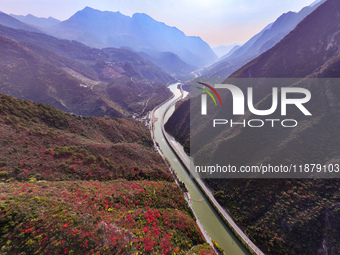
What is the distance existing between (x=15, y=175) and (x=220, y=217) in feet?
151

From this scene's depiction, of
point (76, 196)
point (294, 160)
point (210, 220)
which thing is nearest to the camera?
point (76, 196)

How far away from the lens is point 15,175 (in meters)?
27.5

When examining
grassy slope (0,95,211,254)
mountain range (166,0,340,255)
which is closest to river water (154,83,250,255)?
mountain range (166,0,340,255)

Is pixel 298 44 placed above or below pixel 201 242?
above

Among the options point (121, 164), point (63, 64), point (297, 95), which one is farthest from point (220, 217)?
point (63, 64)

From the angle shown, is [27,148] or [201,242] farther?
[27,148]

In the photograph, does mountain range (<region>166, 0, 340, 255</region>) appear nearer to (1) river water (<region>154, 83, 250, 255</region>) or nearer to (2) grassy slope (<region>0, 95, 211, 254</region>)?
(1) river water (<region>154, 83, 250, 255</region>)

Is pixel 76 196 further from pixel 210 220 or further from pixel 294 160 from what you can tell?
pixel 294 160

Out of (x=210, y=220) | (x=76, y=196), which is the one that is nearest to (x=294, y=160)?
(x=210, y=220)

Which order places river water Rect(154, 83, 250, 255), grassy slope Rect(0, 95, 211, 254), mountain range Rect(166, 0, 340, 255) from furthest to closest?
river water Rect(154, 83, 250, 255) < mountain range Rect(166, 0, 340, 255) < grassy slope Rect(0, 95, 211, 254)

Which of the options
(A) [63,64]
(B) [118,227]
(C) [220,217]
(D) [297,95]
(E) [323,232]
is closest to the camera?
(B) [118,227]

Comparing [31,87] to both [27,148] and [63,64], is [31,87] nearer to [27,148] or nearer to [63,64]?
[63,64]

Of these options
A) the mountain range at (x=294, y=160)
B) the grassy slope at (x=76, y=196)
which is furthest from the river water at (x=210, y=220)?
the grassy slope at (x=76, y=196)

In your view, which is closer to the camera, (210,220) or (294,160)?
(210,220)
